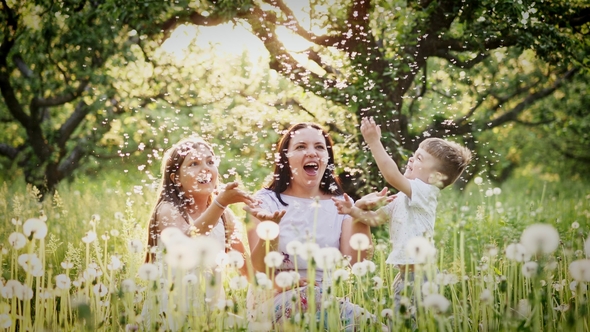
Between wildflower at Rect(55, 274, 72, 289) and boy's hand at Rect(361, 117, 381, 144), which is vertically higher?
boy's hand at Rect(361, 117, 381, 144)

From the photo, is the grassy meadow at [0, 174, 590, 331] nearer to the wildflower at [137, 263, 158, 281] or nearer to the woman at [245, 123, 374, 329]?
the wildflower at [137, 263, 158, 281]

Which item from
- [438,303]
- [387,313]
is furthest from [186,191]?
[438,303]

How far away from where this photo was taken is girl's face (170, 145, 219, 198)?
2904mm

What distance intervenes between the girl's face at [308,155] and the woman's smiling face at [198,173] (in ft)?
1.28

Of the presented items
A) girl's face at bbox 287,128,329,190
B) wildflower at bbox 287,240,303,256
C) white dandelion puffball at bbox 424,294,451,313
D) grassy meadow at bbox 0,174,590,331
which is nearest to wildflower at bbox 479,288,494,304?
grassy meadow at bbox 0,174,590,331

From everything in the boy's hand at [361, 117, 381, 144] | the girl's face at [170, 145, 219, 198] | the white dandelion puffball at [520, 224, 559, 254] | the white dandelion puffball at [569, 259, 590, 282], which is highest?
the boy's hand at [361, 117, 381, 144]

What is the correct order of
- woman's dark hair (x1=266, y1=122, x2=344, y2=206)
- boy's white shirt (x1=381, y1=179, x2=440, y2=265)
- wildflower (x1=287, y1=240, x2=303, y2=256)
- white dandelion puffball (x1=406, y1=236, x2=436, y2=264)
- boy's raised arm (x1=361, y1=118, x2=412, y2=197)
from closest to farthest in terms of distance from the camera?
white dandelion puffball (x1=406, y1=236, x2=436, y2=264), wildflower (x1=287, y1=240, x2=303, y2=256), boy's raised arm (x1=361, y1=118, x2=412, y2=197), boy's white shirt (x1=381, y1=179, x2=440, y2=265), woman's dark hair (x1=266, y1=122, x2=344, y2=206)

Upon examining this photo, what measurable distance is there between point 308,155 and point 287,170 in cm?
19

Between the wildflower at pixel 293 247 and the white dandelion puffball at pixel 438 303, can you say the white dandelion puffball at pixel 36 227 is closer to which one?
the wildflower at pixel 293 247

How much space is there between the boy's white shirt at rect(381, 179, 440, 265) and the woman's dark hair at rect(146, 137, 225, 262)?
0.99 metres

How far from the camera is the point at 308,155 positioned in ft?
9.49

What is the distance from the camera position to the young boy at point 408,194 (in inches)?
103

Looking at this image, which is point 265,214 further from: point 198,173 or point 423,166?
point 423,166

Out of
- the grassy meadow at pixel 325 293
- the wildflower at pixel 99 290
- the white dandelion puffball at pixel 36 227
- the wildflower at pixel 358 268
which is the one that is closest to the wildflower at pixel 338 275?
the grassy meadow at pixel 325 293
